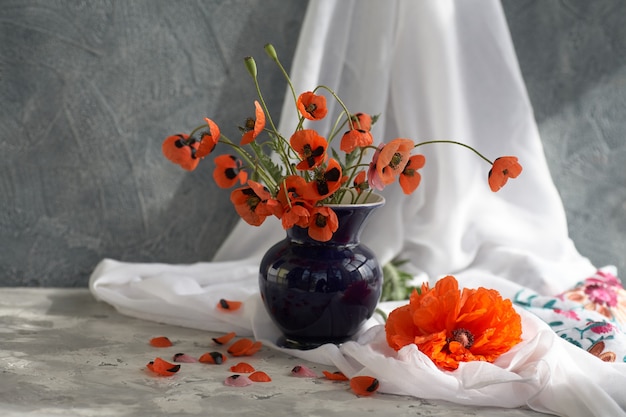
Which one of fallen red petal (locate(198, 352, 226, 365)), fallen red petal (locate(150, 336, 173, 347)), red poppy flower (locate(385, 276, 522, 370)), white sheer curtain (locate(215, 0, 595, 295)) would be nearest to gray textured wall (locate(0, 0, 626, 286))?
white sheer curtain (locate(215, 0, 595, 295))

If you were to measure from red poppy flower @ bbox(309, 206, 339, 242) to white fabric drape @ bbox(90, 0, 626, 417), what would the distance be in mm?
408

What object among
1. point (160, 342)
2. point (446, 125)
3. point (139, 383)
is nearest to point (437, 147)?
point (446, 125)

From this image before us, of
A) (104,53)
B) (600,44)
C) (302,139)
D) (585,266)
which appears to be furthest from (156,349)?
(600,44)

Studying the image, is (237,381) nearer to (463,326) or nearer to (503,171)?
(463,326)

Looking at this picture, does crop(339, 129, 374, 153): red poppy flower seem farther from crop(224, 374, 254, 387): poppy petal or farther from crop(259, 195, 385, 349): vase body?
crop(224, 374, 254, 387): poppy petal

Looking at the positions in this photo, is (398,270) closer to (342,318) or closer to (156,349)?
(342,318)

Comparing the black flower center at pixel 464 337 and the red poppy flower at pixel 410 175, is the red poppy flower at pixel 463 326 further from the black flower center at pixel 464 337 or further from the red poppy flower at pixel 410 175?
the red poppy flower at pixel 410 175

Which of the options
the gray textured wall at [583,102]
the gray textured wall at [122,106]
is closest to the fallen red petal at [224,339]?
the gray textured wall at [122,106]

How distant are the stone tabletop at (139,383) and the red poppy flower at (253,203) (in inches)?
9.9

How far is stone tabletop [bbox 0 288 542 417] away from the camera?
1.09m

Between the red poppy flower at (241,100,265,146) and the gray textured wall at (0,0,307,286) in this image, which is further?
the gray textured wall at (0,0,307,286)

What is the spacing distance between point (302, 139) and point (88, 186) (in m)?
0.76

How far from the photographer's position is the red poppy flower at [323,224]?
3.85ft

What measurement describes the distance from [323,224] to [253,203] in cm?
11
